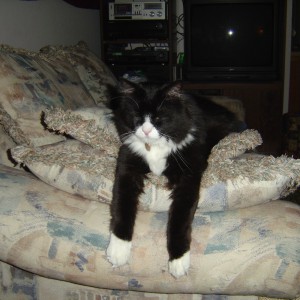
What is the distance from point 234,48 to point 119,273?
3181 millimetres

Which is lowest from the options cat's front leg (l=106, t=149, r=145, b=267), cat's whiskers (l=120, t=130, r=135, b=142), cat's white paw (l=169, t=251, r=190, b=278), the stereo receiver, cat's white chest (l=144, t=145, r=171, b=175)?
cat's white paw (l=169, t=251, r=190, b=278)

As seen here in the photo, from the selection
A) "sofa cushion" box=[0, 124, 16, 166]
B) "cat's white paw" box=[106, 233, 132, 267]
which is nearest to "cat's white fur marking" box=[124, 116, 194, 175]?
"cat's white paw" box=[106, 233, 132, 267]

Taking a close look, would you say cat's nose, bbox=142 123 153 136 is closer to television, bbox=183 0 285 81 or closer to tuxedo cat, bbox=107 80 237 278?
tuxedo cat, bbox=107 80 237 278

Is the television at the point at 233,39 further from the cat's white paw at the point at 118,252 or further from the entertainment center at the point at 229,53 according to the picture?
the cat's white paw at the point at 118,252

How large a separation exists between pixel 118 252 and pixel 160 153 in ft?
1.28

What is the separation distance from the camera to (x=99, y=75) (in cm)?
225

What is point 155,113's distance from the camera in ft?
3.71

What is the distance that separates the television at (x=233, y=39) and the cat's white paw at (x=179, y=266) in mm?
2991

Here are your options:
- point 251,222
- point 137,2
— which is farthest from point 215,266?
point 137,2

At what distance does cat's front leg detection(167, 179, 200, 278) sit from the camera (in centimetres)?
93

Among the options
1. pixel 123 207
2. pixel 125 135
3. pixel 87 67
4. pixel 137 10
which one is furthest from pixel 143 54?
pixel 123 207

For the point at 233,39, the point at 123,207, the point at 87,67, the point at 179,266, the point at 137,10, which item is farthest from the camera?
the point at 233,39

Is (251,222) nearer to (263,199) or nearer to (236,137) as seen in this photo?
(263,199)

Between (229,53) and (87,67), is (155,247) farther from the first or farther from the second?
(229,53)
